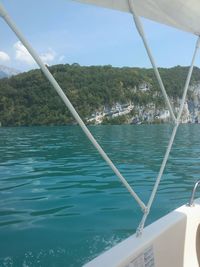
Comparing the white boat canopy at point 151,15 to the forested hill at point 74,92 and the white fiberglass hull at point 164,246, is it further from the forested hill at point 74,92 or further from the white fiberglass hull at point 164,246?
the forested hill at point 74,92

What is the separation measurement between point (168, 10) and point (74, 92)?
98.1m

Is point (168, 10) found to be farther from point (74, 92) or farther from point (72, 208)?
point (74, 92)

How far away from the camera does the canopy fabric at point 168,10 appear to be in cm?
225

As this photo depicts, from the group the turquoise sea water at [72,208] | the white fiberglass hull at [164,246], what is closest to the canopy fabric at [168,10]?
the white fiberglass hull at [164,246]

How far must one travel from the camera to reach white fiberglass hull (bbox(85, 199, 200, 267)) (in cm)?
198

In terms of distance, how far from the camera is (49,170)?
12016 millimetres

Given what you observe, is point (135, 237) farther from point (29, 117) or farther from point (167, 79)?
point (167, 79)

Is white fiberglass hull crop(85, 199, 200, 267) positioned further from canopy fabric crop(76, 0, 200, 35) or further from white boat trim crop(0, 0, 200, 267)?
canopy fabric crop(76, 0, 200, 35)

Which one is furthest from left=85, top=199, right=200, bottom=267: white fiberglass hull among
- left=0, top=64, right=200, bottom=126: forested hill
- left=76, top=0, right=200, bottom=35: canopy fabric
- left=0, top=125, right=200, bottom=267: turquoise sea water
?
left=0, top=64, right=200, bottom=126: forested hill

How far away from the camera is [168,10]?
2.44 m

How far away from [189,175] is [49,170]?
15.6ft

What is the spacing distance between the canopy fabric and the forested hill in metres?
89.6

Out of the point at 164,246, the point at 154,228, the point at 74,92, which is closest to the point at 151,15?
the point at 154,228

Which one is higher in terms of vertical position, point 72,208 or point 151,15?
point 151,15
